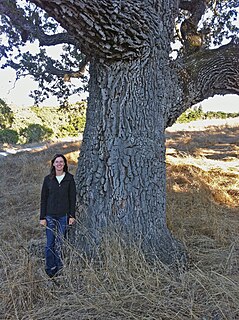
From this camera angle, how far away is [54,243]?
11.7 feet

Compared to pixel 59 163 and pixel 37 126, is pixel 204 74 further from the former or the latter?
pixel 37 126

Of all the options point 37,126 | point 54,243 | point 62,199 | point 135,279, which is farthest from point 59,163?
point 37,126

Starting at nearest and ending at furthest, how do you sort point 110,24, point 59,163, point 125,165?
point 110,24, point 125,165, point 59,163

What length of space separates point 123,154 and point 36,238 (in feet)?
6.17

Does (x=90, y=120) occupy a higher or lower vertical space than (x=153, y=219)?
higher

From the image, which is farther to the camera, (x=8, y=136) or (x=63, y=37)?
(x=8, y=136)

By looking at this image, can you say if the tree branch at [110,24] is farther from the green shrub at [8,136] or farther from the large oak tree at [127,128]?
the green shrub at [8,136]

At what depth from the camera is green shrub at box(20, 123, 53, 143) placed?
2109cm

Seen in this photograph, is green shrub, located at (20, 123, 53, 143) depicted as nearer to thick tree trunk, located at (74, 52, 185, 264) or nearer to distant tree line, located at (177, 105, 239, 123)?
distant tree line, located at (177, 105, 239, 123)

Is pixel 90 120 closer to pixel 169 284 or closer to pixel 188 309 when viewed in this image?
pixel 169 284

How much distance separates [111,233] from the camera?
3428 millimetres

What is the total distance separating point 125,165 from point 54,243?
3.60ft

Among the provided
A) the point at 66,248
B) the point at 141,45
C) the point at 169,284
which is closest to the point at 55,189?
the point at 66,248

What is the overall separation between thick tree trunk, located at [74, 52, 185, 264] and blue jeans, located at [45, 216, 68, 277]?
0.68 feet
